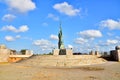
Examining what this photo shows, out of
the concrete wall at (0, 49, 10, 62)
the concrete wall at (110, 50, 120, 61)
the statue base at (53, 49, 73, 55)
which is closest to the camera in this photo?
the concrete wall at (110, 50, 120, 61)

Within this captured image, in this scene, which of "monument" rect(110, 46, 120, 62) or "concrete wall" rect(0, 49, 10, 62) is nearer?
"monument" rect(110, 46, 120, 62)

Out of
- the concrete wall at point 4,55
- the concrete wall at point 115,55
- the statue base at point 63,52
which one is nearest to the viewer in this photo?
the concrete wall at point 115,55

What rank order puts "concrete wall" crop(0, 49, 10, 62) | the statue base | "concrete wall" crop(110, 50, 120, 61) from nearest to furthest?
"concrete wall" crop(110, 50, 120, 61) < the statue base < "concrete wall" crop(0, 49, 10, 62)

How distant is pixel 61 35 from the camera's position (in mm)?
43094

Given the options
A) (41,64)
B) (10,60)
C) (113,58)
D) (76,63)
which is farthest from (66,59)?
(10,60)

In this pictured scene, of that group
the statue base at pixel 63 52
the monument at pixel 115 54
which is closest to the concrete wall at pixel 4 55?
the statue base at pixel 63 52

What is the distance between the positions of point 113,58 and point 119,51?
188cm

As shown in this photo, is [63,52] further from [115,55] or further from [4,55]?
[4,55]

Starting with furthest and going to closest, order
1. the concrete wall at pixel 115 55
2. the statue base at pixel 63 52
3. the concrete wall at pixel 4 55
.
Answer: the concrete wall at pixel 4 55 → the statue base at pixel 63 52 → the concrete wall at pixel 115 55

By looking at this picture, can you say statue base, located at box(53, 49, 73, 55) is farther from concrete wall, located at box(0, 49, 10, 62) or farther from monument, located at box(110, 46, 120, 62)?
concrete wall, located at box(0, 49, 10, 62)

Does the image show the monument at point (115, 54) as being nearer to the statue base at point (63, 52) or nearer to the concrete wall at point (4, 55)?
the statue base at point (63, 52)

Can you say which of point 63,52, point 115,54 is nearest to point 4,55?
point 63,52

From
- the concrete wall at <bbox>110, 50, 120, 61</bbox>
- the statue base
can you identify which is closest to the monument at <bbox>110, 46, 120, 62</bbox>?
the concrete wall at <bbox>110, 50, 120, 61</bbox>

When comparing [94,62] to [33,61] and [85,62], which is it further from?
[33,61]
